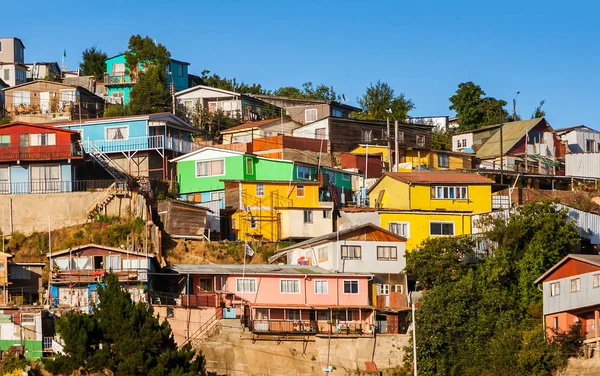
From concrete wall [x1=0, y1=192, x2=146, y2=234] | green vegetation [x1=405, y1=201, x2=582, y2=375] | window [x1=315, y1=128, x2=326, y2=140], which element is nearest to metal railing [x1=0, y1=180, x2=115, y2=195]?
concrete wall [x1=0, y1=192, x2=146, y2=234]

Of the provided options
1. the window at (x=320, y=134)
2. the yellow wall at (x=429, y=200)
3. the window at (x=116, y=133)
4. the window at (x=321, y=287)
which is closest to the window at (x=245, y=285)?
the window at (x=321, y=287)

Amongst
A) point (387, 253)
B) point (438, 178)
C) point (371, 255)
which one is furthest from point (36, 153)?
point (438, 178)

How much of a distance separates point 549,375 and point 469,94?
45.9 m

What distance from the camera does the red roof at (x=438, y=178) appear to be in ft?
219

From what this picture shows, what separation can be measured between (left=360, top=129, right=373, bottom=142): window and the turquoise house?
698 inches

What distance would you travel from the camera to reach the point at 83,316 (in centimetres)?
A: 4900

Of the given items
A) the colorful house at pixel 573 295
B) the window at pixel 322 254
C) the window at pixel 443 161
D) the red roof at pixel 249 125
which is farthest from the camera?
the red roof at pixel 249 125

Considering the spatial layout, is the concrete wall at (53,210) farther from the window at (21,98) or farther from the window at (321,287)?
the window at (21,98)

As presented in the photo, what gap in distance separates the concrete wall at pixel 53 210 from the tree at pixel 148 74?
22.5 metres

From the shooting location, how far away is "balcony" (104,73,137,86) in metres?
92.2

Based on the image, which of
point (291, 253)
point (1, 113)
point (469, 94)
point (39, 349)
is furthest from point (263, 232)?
point (469, 94)

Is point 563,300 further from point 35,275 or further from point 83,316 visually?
point 35,275

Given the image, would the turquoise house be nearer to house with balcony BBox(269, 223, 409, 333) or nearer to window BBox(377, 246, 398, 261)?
house with balcony BBox(269, 223, 409, 333)

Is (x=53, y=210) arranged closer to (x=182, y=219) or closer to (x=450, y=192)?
(x=182, y=219)
